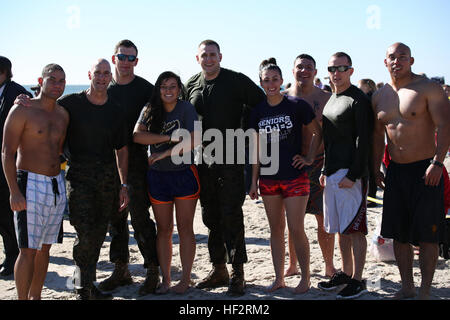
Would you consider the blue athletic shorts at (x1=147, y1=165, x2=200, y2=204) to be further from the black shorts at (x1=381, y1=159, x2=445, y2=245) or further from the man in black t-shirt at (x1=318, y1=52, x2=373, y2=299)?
the black shorts at (x1=381, y1=159, x2=445, y2=245)

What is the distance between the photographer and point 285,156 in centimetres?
429

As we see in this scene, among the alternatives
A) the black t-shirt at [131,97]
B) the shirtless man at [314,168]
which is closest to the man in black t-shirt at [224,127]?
the black t-shirt at [131,97]

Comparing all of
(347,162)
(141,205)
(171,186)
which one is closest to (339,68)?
(347,162)

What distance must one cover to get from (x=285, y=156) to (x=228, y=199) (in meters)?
0.72

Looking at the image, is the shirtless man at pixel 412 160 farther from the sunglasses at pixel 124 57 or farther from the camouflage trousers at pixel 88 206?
the camouflage trousers at pixel 88 206

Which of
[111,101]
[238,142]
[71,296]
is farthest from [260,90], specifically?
[71,296]

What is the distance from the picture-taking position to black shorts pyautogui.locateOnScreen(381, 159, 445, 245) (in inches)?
153

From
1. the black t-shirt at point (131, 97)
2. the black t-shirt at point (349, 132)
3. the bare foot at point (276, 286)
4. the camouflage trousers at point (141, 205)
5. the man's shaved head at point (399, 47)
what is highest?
the man's shaved head at point (399, 47)

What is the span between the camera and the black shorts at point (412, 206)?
153 inches

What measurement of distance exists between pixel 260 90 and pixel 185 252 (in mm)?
1849

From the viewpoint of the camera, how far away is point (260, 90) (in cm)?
465

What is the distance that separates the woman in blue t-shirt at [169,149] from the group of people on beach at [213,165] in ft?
0.04

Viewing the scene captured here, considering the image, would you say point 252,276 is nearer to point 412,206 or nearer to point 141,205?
point 141,205
